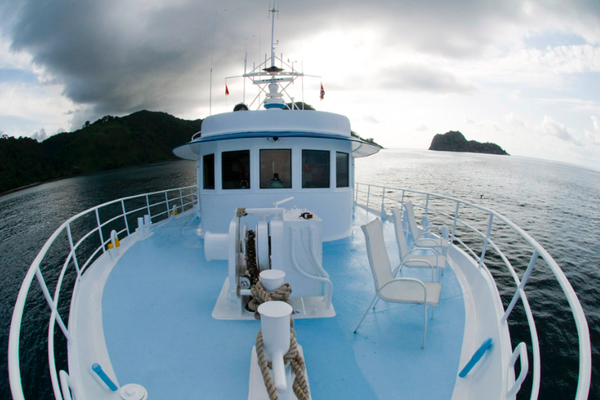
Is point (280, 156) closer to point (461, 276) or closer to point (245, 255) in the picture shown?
point (245, 255)

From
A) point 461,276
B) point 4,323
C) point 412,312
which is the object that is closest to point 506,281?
point 461,276

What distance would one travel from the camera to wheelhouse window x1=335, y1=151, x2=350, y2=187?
5.77 m

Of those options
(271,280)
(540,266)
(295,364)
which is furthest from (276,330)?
(540,266)

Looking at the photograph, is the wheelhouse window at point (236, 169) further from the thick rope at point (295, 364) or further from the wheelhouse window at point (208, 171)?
the thick rope at point (295, 364)

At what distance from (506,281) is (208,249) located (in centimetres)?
1008

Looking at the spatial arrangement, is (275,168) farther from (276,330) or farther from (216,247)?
(276,330)

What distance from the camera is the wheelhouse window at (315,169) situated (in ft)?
17.9

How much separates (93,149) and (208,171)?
80034mm

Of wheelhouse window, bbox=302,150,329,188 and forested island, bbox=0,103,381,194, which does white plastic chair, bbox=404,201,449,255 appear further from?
forested island, bbox=0,103,381,194

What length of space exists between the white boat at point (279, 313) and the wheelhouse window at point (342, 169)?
0.62 meters

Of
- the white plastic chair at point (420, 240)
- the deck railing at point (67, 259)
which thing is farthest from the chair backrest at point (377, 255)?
the deck railing at point (67, 259)

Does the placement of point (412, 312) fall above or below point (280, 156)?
below

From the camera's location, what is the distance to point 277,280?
7.58 ft

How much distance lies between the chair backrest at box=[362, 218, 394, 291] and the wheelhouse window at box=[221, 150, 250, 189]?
2.92m
